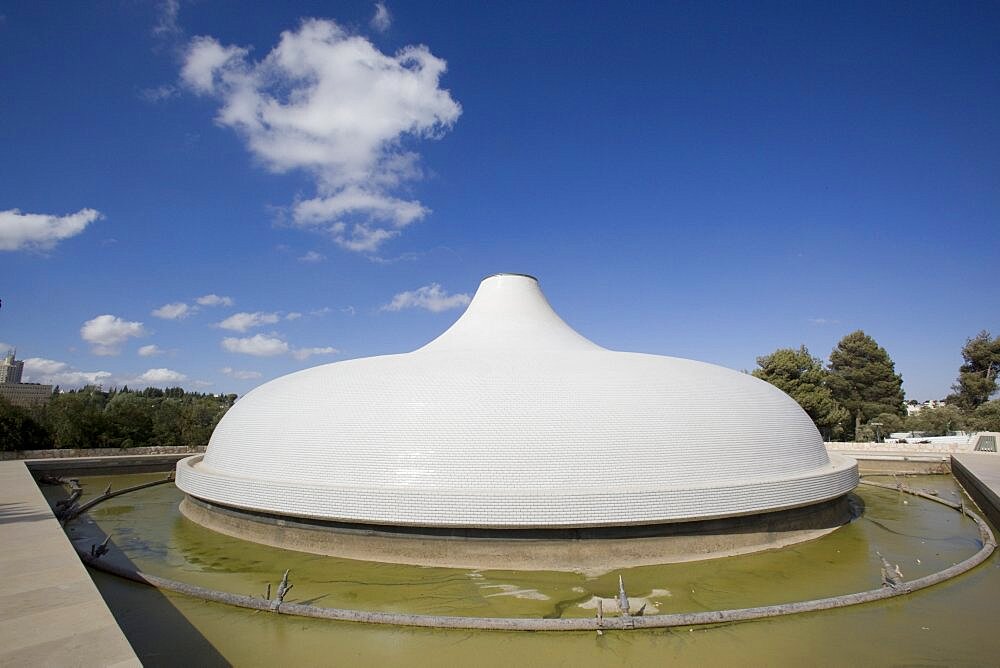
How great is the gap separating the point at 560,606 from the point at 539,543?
2.01 meters

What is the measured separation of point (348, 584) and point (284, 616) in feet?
6.06

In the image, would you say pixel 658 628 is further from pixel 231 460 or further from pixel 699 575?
pixel 231 460

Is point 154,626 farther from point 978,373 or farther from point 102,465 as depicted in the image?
point 978,373

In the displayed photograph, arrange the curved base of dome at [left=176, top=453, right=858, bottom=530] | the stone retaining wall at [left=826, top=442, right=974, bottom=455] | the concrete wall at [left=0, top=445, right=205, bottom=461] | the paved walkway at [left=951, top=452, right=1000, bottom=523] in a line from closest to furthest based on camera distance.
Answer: the curved base of dome at [left=176, top=453, right=858, bottom=530] < the paved walkway at [left=951, top=452, right=1000, bottom=523] < the concrete wall at [left=0, top=445, right=205, bottom=461] < the stone retaining wall at [left=826, top=442, right=974, bottom=455]

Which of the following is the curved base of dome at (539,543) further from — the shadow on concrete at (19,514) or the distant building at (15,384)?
the distant building at (15,384)

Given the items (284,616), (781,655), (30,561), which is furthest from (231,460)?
(781,655)

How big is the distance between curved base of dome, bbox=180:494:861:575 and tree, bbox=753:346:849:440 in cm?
3054

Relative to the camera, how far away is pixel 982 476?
2184 cm

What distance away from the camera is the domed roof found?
1162cm

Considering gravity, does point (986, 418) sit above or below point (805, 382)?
below

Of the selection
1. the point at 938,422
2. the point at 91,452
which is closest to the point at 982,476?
the point at 938,422

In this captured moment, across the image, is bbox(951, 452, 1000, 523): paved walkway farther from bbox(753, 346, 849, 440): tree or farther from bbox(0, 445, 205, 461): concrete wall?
bbox(0, 445, 205, 461): concrete wall

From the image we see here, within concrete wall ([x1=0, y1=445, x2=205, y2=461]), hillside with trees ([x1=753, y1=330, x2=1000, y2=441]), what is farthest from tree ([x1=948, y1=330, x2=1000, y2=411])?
concrete wall ([x1=0, y1=445, x2=205, y2=461])

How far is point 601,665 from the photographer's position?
7594mm
